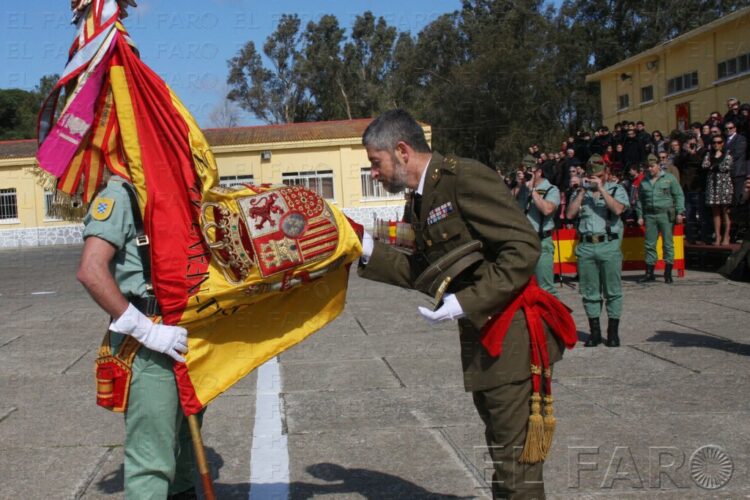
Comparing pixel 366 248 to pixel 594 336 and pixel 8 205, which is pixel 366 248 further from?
pixel 8 205

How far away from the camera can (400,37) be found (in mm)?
57156

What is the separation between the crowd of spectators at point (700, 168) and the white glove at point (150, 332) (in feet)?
28.0

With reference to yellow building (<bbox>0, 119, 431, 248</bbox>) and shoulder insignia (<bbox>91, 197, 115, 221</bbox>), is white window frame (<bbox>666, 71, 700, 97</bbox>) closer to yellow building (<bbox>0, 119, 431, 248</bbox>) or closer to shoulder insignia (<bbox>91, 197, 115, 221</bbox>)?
yellow building (<bbox>0, 119, 431, 248</bbox>)

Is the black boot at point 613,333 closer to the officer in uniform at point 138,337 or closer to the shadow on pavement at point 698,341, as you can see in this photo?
the shadow on pavement at point 698,341

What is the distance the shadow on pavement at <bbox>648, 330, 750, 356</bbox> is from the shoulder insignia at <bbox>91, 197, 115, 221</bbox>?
21.4 feet

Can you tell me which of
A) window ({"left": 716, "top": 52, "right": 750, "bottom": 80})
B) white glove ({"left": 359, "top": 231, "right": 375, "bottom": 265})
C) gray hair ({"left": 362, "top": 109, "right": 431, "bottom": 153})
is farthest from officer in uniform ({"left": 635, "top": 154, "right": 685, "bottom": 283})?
window ({"left": 716, "top": 52, "right": 750, "bottom": 80})

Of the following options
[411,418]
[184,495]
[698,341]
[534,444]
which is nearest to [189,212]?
[184,495]

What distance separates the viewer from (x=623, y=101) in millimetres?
33219

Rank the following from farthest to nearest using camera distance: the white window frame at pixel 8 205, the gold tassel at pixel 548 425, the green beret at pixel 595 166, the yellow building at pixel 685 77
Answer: the white window frame at pixel 8 205, the yellow building at pixel 685 77, the green beret at pixel 595 166, the gold tassel at pixel 548 425

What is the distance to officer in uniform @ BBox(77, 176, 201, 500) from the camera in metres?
2.96

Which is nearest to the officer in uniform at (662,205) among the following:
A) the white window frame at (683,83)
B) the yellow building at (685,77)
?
the yellow building at (685,77)

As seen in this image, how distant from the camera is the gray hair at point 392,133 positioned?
314 cm

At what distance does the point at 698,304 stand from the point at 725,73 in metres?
17.2

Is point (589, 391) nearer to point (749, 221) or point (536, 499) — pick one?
point (749, 221)
